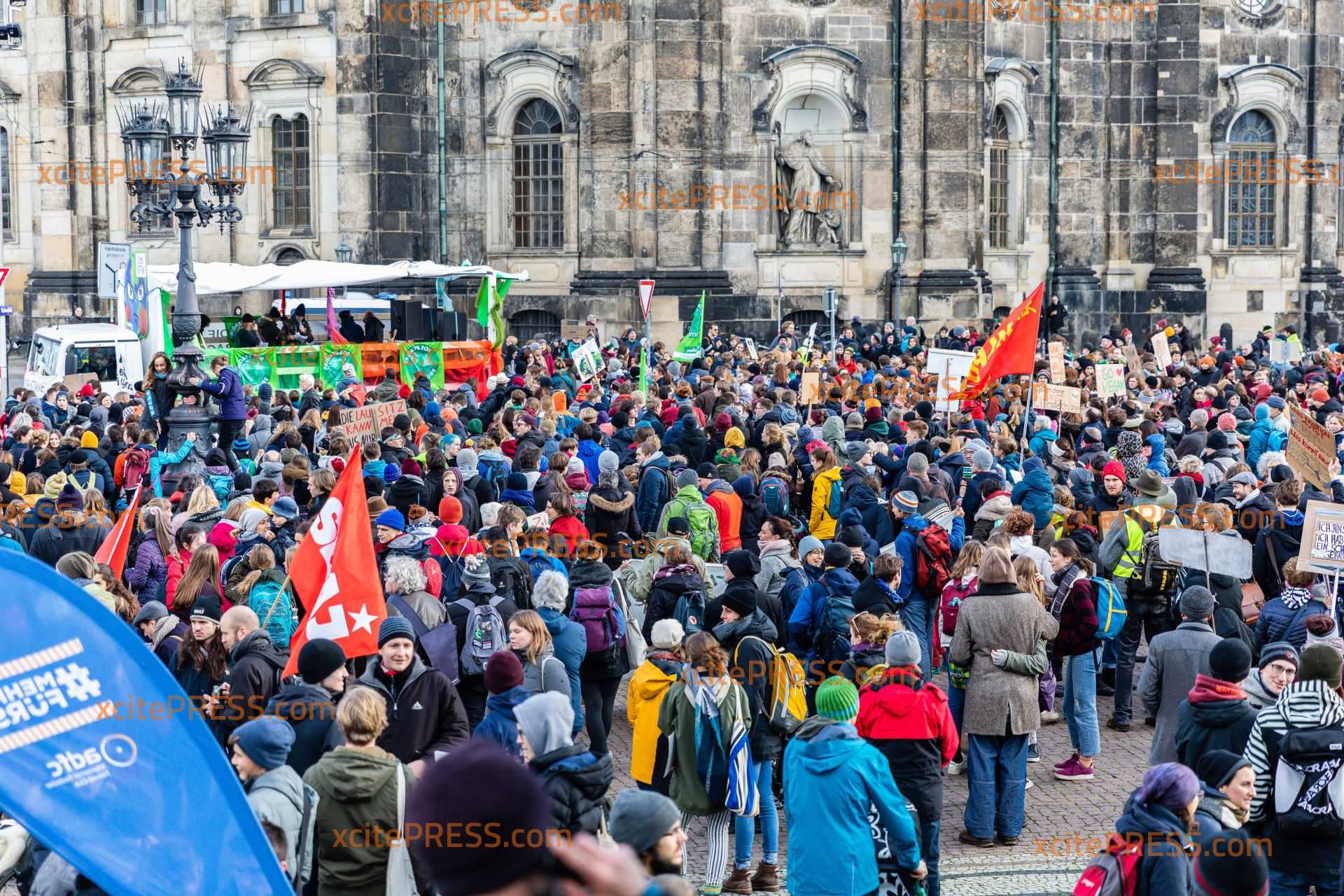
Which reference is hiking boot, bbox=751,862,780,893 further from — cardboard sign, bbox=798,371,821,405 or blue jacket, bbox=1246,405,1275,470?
cardboard sign, bbox=798,371,821,405

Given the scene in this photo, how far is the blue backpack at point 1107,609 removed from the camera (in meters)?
11.6

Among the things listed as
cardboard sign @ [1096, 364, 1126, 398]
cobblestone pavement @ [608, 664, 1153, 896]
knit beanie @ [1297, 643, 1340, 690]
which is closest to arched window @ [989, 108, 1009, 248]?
cardboard sign @ [1096, 364, 1126, 398]

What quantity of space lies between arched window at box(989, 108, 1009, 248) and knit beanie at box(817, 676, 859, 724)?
31.5 m

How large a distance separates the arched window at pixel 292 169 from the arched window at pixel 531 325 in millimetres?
4783

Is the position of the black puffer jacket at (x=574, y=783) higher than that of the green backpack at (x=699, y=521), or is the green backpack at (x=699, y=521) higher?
the green backpack at (x=699, y=521)

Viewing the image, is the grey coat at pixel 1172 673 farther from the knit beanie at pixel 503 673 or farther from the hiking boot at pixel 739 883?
the knit beanie at pixel 503 673

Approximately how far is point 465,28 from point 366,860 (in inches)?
1240

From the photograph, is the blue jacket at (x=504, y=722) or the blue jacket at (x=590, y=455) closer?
the blue jacket at (x=504, y=722)

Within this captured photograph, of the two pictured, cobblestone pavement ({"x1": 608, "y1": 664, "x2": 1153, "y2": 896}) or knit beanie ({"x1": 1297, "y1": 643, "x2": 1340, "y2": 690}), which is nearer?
knit beanie ({"x1": 1297, "y1": 643, "x2": 1340, "y2": 690})

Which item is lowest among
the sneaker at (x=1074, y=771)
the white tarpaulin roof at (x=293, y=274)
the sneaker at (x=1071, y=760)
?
the sneaker at (x=1074, y=771)

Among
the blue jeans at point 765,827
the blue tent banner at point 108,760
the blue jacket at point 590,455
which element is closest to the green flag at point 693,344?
the blue jacket at point 590,455

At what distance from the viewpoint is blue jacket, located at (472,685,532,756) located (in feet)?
27.7

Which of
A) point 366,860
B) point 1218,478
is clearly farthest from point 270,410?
point 366,860

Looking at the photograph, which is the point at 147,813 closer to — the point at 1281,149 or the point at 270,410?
the point at 270,410
